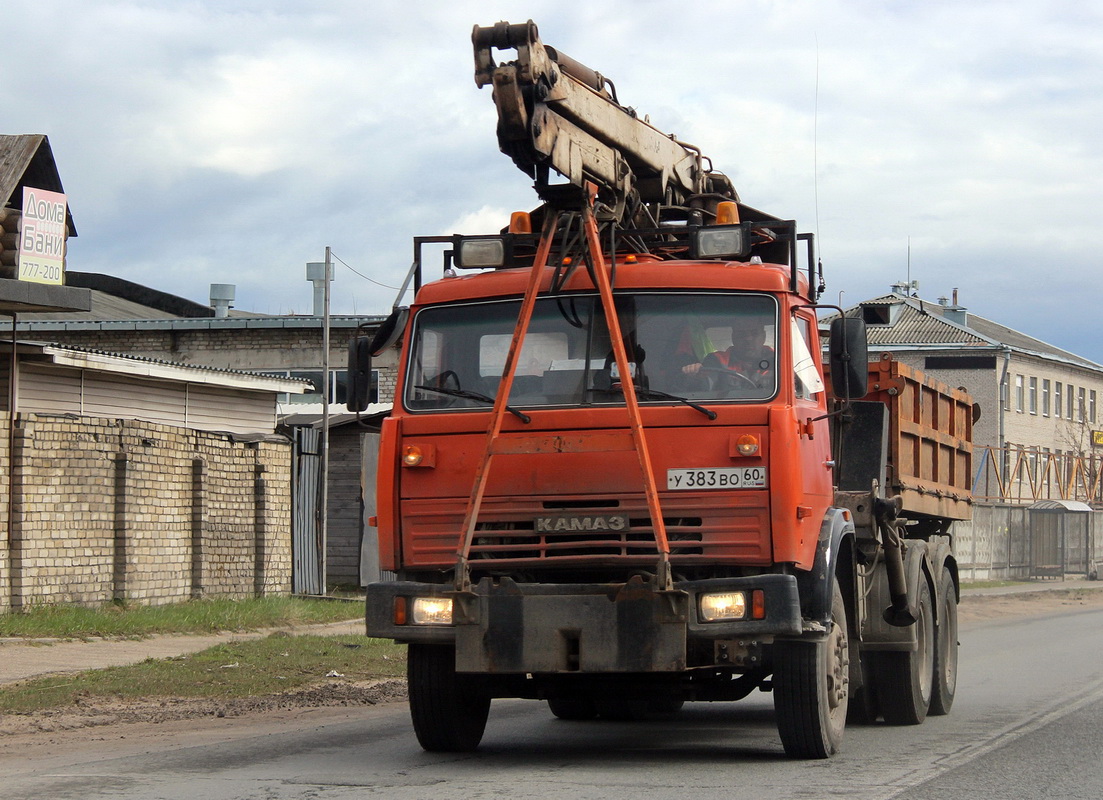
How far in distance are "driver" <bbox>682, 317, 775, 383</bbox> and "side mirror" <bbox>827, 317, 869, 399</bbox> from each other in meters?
0.61

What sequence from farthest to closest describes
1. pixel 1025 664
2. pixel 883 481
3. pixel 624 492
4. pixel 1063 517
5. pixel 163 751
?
pixel 1063 517, pixel 1025 664, pixel 883 481, pixel 163 751, pixel 624 492

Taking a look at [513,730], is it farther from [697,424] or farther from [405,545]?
[697,424]

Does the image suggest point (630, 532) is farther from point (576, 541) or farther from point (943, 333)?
point (943, 333)

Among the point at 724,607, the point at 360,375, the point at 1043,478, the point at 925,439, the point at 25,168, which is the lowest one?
the point at 1043,478

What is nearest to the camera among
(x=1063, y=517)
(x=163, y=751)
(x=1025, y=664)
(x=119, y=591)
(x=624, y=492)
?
(x=624, y=492)

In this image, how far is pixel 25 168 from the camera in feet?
74.8

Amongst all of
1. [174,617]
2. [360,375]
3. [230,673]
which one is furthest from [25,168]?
[360,375]

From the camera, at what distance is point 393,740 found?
1029 centimetres

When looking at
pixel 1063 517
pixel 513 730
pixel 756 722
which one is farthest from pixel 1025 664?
pixel 1063 517

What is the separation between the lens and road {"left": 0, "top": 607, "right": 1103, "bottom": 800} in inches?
307

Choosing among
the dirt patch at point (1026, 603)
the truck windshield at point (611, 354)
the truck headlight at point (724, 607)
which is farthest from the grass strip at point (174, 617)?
the dirt patch at point (1026, 603)

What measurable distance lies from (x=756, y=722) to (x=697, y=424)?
3.94 m

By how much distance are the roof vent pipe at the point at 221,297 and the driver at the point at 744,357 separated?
3643cm

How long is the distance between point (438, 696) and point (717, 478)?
230 cm
